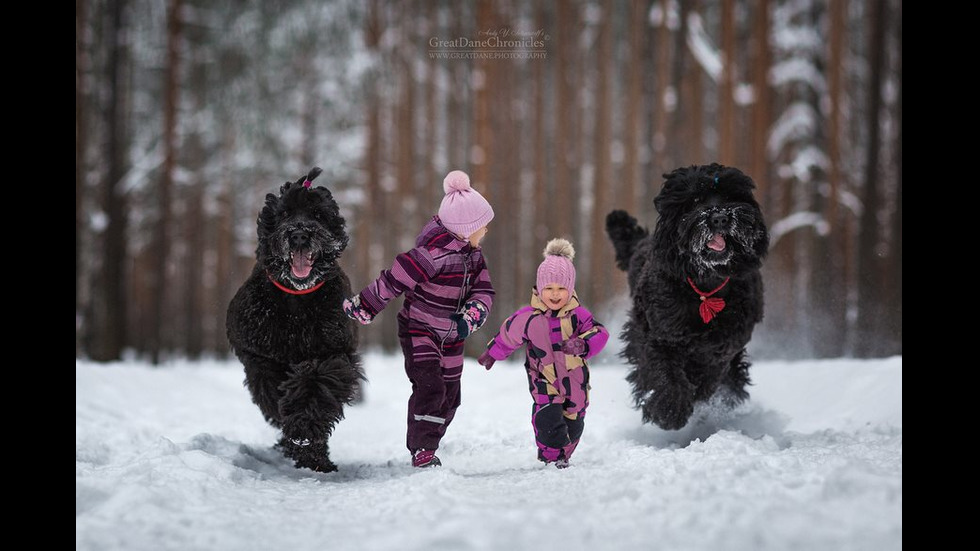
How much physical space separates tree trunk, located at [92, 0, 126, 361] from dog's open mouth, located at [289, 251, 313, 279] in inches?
174

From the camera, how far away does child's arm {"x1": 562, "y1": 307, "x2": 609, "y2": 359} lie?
3.77m

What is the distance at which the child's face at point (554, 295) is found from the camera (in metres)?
3.84

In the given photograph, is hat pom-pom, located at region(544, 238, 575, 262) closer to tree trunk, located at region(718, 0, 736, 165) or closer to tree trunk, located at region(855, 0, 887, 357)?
tree trunk, located at region(718, 0, 736, 165)

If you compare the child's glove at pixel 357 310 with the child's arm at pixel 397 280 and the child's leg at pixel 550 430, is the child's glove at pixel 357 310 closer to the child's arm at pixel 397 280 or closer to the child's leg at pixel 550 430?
the child's arm at pixel 397 280

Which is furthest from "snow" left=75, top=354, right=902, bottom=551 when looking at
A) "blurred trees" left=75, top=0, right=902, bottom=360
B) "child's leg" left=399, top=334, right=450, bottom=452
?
"blurred trees" left=75, top=0, right=902, bottom=360

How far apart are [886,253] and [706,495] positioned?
513 centimetres

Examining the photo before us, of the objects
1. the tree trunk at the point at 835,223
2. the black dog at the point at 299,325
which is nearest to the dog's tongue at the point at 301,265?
the black dog at the point at 299,325

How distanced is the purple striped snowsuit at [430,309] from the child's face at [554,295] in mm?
353

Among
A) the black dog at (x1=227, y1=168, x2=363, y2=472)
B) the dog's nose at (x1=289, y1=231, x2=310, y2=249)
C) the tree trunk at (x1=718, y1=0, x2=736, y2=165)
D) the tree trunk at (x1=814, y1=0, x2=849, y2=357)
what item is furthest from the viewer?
the tree trunk at (x1=718, y1=0, x2=736, y2=165)

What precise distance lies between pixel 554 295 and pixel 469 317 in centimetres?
47

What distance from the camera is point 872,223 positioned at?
6.83m

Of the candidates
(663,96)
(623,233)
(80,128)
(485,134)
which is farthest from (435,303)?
(80,128)

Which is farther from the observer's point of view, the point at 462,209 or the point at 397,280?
the point at 462,209

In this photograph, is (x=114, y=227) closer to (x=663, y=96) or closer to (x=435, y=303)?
(x=435, y=303)
